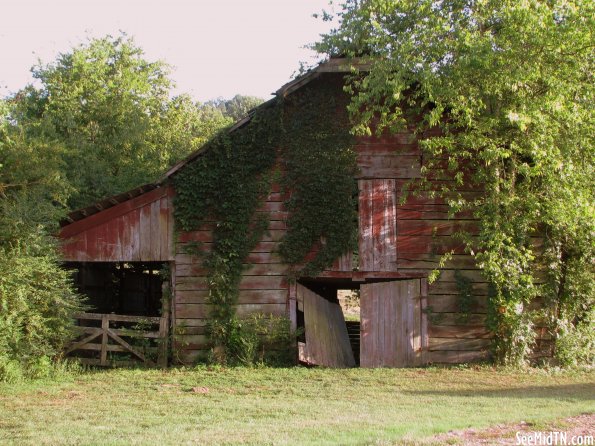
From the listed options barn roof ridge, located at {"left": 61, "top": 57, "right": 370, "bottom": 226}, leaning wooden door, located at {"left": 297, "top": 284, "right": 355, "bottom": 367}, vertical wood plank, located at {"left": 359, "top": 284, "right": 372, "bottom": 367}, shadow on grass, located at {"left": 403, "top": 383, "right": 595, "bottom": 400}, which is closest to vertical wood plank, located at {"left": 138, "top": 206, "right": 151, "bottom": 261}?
barn roof ridge, located at {"left": 61, "top": 57, "right": 370, "bottom": 226}

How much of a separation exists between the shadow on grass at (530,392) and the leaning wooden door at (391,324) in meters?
3.05

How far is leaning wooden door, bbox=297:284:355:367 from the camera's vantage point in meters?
14.8

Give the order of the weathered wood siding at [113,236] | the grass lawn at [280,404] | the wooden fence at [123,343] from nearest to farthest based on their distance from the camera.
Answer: the grass lawn at [280,404], the wooden fence at [123,343], the weathered wood siding at [113,236]

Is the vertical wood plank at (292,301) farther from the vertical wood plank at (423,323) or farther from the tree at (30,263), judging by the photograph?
the tree at (30,263)

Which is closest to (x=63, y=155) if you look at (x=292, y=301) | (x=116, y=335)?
(x=116, y=335)

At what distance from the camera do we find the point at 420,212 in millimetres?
14984

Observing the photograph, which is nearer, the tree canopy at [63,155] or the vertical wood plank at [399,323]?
the tree canopy at [63,155]

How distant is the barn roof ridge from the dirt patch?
8.45 m

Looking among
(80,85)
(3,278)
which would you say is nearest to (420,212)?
(3,278)

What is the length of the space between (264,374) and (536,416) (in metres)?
5.86

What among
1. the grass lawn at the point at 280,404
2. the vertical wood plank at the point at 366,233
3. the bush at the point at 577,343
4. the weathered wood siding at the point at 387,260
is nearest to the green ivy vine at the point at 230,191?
the weathered wood siding at the point at 387,260

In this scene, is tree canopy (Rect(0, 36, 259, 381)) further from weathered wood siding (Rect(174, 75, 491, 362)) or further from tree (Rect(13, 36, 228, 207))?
weathered wood siding (Rect(174, 75, 491, 362))

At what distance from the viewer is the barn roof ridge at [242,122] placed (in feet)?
47.0

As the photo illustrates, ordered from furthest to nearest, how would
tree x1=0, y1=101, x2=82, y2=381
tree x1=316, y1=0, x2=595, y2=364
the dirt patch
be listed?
tree x1=0, y1=101, x2=82, y2=381, tree x1=316, y1=0, x2=595, y2=364, the dirt patch
